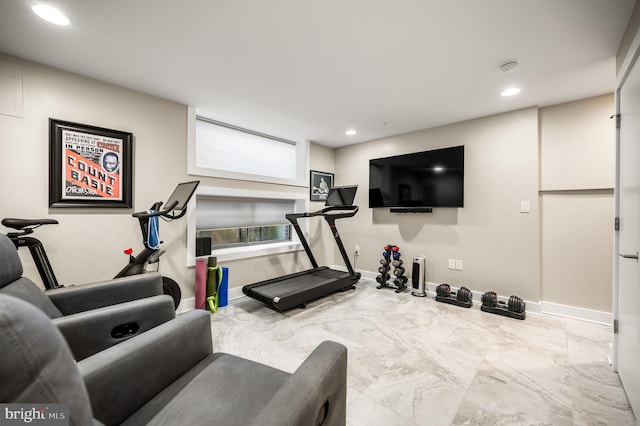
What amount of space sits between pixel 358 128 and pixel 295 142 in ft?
4.01

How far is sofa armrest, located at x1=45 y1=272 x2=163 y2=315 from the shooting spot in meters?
1.67

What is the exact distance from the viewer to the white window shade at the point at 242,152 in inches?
142

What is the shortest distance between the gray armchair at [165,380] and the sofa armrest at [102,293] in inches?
34.9

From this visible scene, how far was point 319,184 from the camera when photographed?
486 centimetres

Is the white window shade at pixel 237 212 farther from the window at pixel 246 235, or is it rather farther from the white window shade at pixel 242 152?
the white window shade at pixel 242 152

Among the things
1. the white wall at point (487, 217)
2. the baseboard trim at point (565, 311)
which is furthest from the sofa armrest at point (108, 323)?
the baseboard trim at point (565, 311)

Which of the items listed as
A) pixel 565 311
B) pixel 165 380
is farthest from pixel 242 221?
pixel 565 311

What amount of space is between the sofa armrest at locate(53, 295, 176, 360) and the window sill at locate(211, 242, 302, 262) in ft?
6.31

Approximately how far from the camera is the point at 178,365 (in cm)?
119

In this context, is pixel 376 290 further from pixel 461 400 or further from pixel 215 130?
pixel 215 130

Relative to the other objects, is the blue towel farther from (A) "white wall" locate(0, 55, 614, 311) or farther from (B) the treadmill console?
(B) the treadmill console

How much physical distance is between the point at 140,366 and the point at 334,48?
7.56 ft

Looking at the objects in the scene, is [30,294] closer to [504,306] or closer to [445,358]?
[445,358]

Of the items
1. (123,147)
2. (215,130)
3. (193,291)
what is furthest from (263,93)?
(193,291)
